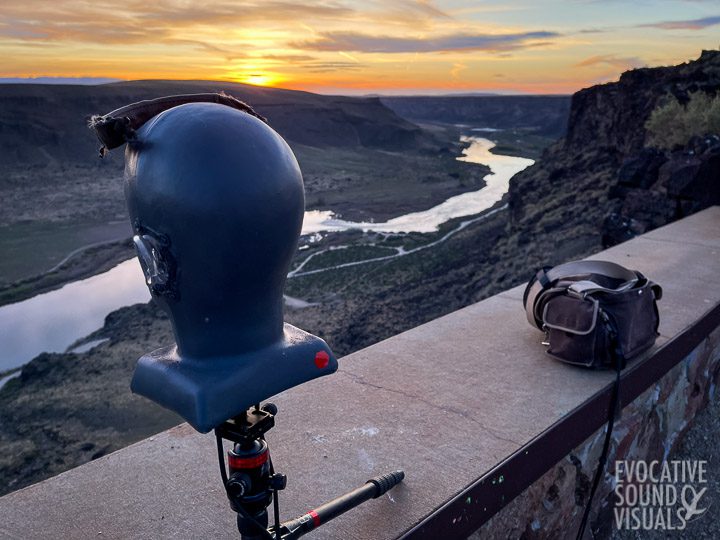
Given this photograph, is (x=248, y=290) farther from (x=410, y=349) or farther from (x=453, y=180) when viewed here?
(x=453, y=180)

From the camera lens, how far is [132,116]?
1637 mm

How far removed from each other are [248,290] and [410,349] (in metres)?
1.72

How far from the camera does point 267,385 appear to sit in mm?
1635

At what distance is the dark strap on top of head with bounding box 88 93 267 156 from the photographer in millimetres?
1593

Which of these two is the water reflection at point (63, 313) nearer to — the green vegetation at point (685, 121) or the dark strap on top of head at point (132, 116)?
the green vegetation at point (685, 121)

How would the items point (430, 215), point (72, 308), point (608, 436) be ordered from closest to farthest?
point (608, 436)
point (72, 308)
point (430, 215)

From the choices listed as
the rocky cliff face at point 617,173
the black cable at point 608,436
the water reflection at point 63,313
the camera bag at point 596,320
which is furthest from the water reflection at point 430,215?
the black cable at point 608,436

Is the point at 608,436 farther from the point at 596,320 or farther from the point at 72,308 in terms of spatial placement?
the point at 72,308

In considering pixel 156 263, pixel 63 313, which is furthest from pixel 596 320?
pixel 63 313

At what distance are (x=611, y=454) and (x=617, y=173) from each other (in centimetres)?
1191

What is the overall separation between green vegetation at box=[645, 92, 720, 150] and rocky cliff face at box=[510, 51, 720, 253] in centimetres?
57

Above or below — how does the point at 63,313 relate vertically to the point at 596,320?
below

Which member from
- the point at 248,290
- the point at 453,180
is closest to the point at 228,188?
the point at 248,290

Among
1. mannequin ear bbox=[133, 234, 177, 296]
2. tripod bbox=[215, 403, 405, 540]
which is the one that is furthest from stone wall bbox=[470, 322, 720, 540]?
mannequin ear bbox=[133, 234, 177, 296]
